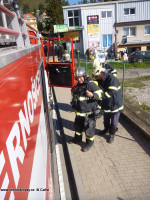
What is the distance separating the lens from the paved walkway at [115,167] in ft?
10.9

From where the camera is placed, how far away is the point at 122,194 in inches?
128

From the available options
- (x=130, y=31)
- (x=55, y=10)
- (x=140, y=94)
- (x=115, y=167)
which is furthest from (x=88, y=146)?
(x=55, y=10)

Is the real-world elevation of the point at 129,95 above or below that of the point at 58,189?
above

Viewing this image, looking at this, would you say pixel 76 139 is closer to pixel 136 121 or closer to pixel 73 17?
→ pixel 136 121

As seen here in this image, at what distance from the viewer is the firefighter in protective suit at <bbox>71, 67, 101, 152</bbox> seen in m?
3.89

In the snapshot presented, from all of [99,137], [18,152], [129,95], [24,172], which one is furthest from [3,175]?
[129,95]

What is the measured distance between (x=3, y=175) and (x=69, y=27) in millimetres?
26790

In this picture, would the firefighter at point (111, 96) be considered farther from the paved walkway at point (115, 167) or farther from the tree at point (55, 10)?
the tree at point (55, 10)

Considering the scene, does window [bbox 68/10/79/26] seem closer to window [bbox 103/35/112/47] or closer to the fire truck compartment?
window [bbox 103/35/112/47]

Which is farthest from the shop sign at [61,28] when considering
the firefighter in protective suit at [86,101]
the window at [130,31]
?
the firefighter in protective suit at [86,101]

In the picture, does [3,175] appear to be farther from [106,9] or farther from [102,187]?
[106,9]

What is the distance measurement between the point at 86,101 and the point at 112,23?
81.4 feet

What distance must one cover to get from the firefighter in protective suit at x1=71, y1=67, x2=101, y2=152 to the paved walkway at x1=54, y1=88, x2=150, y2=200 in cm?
40

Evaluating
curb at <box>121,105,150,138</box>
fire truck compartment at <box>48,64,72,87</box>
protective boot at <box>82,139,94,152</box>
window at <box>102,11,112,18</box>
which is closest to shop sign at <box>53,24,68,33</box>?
window at <box>102,11,112,18</box>
